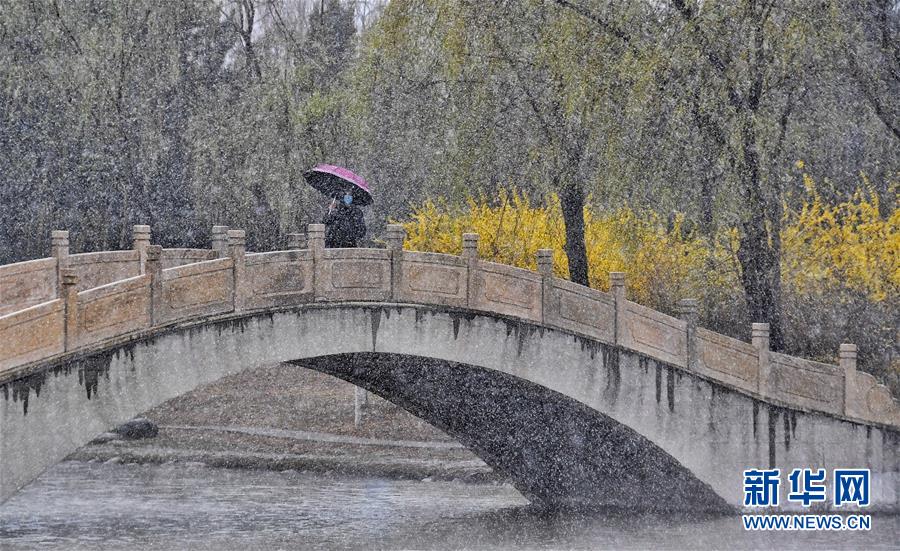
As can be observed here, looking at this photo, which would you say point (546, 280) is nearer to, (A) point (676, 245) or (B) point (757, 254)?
(B) point (757, 254)

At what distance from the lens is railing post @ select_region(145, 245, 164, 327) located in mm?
14633

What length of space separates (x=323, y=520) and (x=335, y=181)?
5411 mm

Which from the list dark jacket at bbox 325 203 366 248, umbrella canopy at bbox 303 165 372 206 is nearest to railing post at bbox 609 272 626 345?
Answer: dark jacket at bbox 325 203 366 248

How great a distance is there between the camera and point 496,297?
1766cm

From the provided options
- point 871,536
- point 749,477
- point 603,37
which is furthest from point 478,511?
point 603,37

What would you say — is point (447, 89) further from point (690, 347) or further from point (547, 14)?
point (690, 347)

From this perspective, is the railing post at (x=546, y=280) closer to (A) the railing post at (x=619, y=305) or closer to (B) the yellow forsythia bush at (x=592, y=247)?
(A) the railing post at (x=619, y=305)

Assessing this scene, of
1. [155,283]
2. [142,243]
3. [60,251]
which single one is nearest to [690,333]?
[142,243]

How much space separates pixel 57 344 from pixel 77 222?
544 inches

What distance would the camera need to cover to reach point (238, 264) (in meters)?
15.6

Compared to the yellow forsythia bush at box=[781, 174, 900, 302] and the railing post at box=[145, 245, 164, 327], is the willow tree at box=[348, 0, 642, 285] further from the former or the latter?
the railing post at box=[145, 245, 164, 327]

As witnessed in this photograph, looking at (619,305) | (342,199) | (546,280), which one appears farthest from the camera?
(619,305)

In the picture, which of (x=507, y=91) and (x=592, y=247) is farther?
(x=592, y=247)

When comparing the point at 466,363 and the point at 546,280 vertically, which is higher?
the point at 546,280
